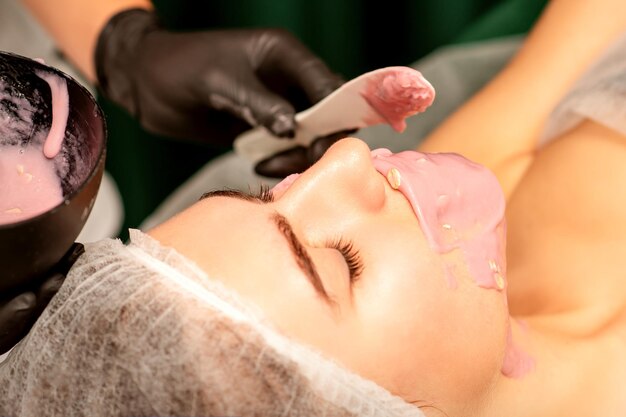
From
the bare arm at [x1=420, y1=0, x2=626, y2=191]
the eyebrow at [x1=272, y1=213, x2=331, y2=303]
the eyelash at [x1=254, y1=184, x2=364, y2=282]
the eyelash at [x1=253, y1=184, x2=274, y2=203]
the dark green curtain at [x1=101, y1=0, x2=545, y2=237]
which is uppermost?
the eyelash at [x1=253, y1=184, x2=274, y2=203]

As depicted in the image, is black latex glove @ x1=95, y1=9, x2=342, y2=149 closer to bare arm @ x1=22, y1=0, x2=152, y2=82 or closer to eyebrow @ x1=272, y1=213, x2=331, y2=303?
bare arm @ x1=22, y1=0, x2=152, y2=82

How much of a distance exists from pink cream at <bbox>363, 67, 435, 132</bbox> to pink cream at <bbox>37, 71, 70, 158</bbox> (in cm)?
44

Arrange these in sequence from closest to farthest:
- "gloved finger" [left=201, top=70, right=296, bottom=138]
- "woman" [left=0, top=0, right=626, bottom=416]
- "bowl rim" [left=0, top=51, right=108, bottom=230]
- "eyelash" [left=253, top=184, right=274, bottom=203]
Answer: "bowl rim" [left=0, top=51, right=108, bottom=230] → "woman" [left=0, top=0, right=626, bottom=416] → "eyelash" [left=253, top=184, right=274, bottom=203] → "gloved finger" [left=201, top=70, right=296, bottom=138]

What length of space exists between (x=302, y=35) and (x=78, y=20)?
2.46ft

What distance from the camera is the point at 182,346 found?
2.65 feet

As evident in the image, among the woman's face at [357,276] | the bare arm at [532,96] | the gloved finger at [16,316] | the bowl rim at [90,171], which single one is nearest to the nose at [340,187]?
the woman's face at [357,276]

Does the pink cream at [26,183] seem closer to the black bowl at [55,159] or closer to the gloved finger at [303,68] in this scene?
the black bowl at [55,159]

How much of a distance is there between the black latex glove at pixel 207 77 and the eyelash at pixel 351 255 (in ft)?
1.40

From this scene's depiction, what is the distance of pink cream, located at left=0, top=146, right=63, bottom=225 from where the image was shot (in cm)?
91

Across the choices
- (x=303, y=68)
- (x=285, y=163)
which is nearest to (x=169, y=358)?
(x=285, y=163)

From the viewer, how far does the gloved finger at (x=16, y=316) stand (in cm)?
86

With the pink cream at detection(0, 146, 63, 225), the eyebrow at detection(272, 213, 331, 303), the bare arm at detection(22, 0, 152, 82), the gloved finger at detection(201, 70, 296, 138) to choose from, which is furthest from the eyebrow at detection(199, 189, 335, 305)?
the bare arm at detection(22, 0, 152, 82)

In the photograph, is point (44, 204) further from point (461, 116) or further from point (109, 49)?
point (461, 116)

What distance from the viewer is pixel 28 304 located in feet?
2.85
